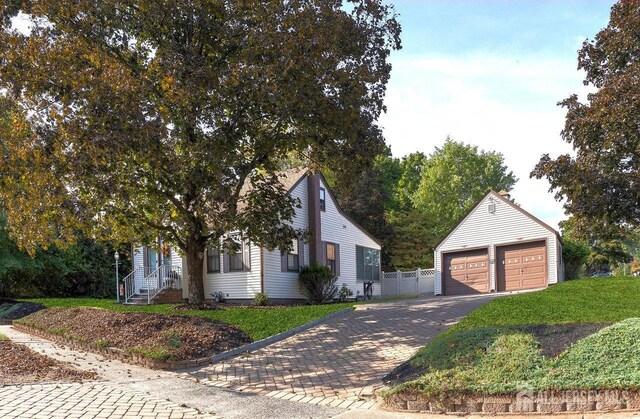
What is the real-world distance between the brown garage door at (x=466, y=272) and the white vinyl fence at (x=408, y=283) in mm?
3340

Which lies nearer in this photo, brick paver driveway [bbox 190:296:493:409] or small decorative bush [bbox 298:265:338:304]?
brick paver driveway [bbox 190:296:493:409]

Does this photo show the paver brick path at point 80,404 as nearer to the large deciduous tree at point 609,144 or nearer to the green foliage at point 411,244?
the large deciduous tree at point 609,144

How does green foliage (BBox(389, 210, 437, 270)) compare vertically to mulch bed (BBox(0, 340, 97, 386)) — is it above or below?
above

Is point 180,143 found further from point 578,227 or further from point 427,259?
point 427,259

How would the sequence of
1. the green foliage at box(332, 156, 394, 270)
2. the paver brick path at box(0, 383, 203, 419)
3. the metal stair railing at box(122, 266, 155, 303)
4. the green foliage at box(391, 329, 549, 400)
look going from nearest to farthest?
the paver brick path at box(0, 383, 203, 419) → the green foliage at box(391, 329, 549, 400) → the metal stair railing at box(122, 266, 155, 303) → the green foliage at box(332, 156, 394, 270)

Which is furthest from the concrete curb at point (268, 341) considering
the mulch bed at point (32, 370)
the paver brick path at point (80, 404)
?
the paver brick path at point (80, 404)

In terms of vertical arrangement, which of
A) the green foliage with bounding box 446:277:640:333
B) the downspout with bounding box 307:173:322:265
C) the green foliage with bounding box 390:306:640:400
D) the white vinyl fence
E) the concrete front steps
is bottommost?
the white vinyl fence

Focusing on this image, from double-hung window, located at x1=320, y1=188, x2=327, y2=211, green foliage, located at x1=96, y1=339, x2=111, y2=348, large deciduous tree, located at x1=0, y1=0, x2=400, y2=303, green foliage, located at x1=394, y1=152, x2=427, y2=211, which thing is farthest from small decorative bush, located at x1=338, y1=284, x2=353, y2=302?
green foliage, located at x1=394, y1=152, x2=427, y2=211

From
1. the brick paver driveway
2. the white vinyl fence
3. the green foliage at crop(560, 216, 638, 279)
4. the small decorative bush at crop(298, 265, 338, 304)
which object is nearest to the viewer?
the brick paver driveway

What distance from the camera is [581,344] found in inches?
283

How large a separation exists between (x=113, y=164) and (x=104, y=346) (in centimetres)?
360

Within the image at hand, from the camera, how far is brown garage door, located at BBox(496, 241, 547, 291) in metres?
24.2

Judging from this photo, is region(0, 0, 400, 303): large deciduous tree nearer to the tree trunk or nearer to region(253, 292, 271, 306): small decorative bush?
the tree trunk

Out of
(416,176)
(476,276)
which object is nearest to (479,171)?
(416,176)
